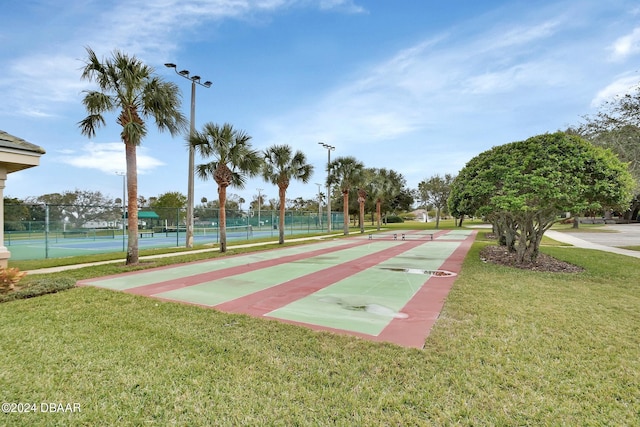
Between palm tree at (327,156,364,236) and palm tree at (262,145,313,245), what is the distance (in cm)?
884

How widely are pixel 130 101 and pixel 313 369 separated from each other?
36.8ft

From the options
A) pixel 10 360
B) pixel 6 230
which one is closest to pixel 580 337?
pixel 10 360

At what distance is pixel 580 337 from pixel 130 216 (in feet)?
Answer: 40.3

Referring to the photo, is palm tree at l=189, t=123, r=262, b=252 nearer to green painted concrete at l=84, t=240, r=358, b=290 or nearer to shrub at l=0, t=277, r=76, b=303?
green painted concrete at l=84, t=240, r=358, b=290

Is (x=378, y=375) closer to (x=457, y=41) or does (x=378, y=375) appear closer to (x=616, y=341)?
(x=616, y=341)

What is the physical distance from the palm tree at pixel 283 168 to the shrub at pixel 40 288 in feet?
39.7

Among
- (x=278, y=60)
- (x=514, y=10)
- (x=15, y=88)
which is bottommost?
(x=15, y=88)

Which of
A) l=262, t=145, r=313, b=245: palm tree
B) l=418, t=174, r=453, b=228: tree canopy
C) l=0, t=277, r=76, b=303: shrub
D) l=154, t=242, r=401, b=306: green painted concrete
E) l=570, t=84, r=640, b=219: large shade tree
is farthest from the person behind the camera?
l=418, t=174, r=453, b=228: tree canopy

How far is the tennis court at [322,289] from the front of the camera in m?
5.04

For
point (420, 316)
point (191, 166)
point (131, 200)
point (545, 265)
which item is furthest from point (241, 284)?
point (191, 166)

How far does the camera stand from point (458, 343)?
→ 13.3ft

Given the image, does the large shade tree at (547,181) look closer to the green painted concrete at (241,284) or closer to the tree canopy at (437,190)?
the green painted concrete at (241,284)

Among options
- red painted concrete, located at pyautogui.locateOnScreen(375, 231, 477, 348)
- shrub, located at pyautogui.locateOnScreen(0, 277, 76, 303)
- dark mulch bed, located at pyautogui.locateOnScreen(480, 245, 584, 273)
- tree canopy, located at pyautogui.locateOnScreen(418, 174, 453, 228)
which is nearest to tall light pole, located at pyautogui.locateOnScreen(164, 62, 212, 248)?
shrub, located at pyautogui.locateOnScreen(0, 277, 76, 303)

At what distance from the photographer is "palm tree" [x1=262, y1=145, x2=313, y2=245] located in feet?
64.1
